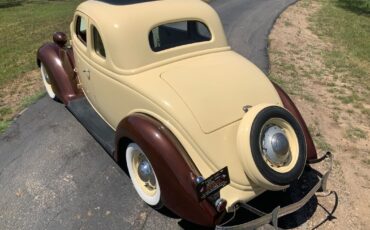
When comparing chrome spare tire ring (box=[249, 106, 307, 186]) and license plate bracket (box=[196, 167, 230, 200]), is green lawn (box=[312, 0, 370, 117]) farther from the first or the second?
license plate bracket (box=[196, 167, 230, 200])

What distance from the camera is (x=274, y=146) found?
394 cm

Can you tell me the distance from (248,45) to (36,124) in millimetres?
6416

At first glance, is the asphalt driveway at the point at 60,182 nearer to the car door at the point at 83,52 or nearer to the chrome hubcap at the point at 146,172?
the chrome hubcap at the point at 146,172

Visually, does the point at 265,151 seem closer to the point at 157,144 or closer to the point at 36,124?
the point at 157,144

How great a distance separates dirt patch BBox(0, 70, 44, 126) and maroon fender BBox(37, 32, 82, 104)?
98cm

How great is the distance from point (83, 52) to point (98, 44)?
505mm

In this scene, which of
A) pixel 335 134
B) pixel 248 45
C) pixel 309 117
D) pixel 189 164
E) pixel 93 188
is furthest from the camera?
pixel 248 45

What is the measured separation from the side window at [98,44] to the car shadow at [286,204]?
2.48 meters

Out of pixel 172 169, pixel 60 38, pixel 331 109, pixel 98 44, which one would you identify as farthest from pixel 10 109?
pixel 331 109

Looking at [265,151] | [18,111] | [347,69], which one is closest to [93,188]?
[265,151]

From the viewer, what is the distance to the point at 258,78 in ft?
15.6

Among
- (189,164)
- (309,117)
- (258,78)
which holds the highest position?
(258,78)

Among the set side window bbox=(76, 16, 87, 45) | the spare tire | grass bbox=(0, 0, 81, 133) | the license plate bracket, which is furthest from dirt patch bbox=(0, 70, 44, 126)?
the spare tire

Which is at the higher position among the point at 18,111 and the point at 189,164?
the point at 189,164
